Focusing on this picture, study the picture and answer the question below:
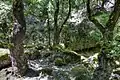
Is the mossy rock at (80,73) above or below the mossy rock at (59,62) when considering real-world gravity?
above

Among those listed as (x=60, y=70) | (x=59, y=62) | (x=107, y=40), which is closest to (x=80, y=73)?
(x=60, y=70)

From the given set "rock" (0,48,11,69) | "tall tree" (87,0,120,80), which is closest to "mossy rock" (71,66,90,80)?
"tall tree" (87,0,120,80)

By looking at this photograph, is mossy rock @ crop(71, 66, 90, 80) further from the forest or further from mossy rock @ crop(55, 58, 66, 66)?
mossy rock @ crop(55, 58, 66, 66)

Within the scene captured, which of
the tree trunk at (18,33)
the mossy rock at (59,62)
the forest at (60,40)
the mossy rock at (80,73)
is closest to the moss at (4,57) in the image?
the forest at (60,40)

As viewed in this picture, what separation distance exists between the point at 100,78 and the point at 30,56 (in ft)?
16.9

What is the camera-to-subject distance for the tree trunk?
675 cm

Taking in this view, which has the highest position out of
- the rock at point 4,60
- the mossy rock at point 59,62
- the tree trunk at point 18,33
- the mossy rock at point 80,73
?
the tree trunk at point 18,33

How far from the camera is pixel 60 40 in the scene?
1279cm

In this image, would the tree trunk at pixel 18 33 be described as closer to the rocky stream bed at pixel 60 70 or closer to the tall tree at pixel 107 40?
the rocky stream bed at pixel 60 70

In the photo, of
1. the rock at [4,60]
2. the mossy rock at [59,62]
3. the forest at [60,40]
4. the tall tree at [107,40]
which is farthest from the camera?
the mossy rock at [59,62]

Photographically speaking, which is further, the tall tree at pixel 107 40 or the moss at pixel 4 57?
the moss at pixel 4 57

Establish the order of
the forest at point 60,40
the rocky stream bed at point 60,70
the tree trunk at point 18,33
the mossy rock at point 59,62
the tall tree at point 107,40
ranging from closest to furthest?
1. the tall tree at point 107,40
2. the forest at point 60,40
3. the tree trunk at point 18,33
4. the rocky stream bed at point 60,70
5. the mossy rock at point 59,62

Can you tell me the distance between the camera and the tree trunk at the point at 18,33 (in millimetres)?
6750

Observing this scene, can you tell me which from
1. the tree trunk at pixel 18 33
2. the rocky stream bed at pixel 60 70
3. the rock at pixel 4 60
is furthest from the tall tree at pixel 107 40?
the rock at pixel 4 60
